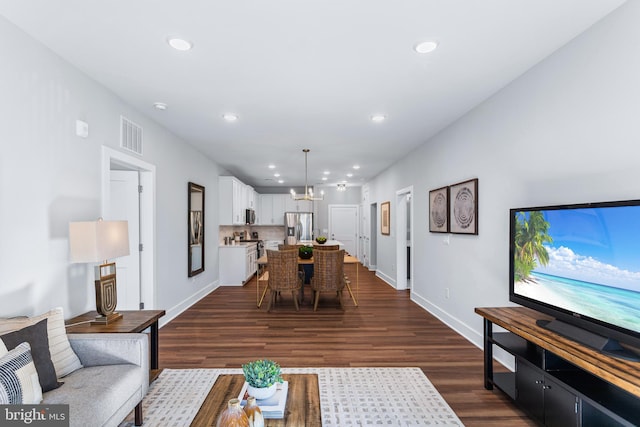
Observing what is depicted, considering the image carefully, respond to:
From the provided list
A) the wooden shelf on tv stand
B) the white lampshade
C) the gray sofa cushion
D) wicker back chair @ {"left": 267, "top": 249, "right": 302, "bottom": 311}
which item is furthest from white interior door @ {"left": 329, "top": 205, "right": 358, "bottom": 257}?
the gray sofa cushion

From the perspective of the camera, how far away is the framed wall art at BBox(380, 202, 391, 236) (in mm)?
7242

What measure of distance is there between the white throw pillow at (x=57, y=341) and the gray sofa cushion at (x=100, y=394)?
6 cm

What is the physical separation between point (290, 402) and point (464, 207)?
9.63 feet

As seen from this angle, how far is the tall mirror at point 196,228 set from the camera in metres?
5.27

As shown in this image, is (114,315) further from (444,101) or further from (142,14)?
(444,101)

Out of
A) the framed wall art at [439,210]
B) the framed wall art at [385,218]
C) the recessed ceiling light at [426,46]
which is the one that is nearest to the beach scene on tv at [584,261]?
the recessed ceiling light at [426,46]

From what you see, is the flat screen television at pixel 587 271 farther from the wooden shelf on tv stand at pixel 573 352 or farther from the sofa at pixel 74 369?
the sofa at pixel 74 369

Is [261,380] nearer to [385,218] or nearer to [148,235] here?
[148,235]

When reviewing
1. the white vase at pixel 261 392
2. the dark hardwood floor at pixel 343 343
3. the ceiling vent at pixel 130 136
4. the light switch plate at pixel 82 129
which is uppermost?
the ceiling vent at pixel 130 136

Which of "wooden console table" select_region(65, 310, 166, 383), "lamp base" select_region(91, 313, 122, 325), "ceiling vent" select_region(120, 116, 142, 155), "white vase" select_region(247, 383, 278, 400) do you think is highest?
"ceiling vent" select_region(120, 116, 142, 155)

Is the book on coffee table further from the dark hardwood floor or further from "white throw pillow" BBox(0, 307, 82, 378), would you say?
the dark hardwood floor

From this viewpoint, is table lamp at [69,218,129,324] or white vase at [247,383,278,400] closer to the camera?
white vase at [247,383,278,400]

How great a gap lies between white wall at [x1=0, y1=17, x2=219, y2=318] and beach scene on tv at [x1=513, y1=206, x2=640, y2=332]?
11.5 feet

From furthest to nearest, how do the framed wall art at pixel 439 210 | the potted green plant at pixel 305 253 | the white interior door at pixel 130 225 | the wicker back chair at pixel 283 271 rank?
1. the potted green plant at pixel 305 253
2. the wicker back chair at pixel 283 271
3. the framed wall art at pixel 439 210
4. the white interior door at pixel 130 225
